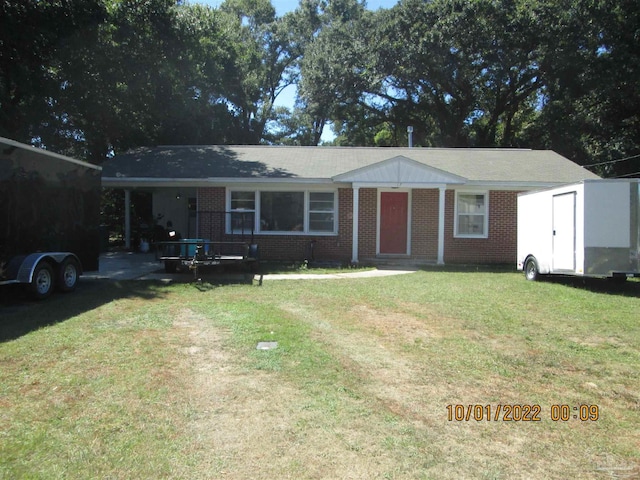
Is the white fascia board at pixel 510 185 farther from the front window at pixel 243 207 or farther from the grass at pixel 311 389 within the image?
the grass at pixel 311 389

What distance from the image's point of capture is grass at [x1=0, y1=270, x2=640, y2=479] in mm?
3275

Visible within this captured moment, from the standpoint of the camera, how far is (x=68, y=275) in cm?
980

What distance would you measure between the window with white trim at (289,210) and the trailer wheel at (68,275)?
235 inches

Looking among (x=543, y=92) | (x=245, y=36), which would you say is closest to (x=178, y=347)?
(x=543, y=92)

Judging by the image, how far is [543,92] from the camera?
28266 mm

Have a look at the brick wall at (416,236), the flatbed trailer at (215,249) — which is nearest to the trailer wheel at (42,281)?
the flatbed trailer at (215,249)

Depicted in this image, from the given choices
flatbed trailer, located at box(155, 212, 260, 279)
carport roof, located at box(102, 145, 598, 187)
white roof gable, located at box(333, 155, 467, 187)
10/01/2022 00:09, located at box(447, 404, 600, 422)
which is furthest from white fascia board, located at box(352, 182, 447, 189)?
10/01/2022 00:09, located at box(447, 404, 600, 422)

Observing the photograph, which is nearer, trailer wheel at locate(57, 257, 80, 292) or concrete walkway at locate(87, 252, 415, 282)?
trailer wheel at locate(57, 257, 80, 292)

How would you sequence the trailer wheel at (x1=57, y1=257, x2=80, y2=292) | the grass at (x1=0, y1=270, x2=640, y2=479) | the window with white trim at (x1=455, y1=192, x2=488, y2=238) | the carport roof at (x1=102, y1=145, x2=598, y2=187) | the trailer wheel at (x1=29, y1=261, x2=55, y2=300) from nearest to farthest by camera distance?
1. the grass at (x1=0, y1=270, x2=640, y2=479)
2. the trailer wheel at (x1=29, y1=261, x2=55, y2=300)
3. the trailer wheel at (x1=57, y1=257, x2=80, y2=292)
4. the carport roof at (x1=102, y1=145, x2=598, y2=187)
5. the window with white trim at (x1=455, y1=192, x2=488, y2=238)

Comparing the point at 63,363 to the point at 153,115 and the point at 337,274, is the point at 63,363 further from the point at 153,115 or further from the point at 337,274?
the point at 153,115

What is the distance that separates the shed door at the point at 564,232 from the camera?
10.3 metres

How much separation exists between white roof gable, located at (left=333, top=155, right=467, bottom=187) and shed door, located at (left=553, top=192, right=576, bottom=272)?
3.90 metres

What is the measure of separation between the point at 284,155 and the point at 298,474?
52.2ft

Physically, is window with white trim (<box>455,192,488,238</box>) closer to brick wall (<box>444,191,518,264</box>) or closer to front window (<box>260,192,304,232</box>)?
brick wall (<box>444,191,518,264</box>)
